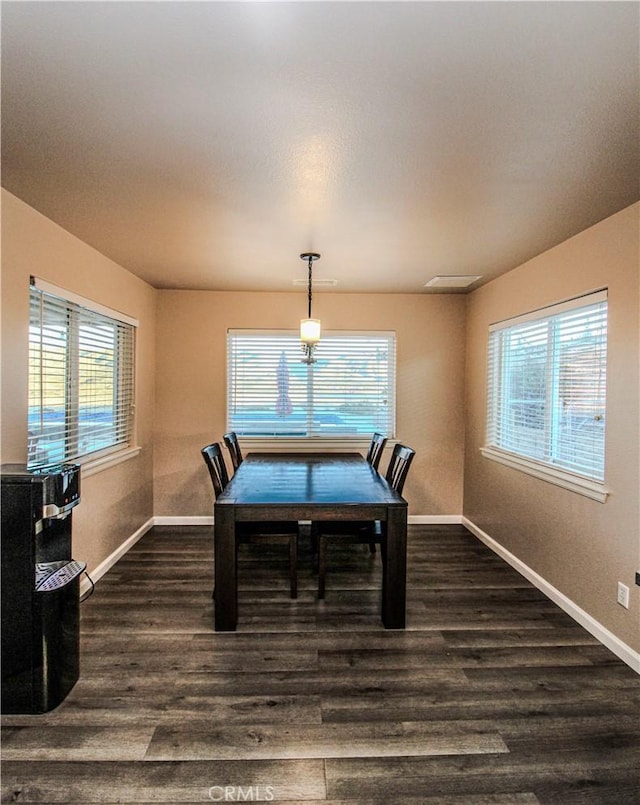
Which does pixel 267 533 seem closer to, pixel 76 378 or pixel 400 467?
pixel 400 467

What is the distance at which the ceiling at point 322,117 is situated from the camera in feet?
3.79

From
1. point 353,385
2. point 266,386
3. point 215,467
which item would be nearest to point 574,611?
point 215,467

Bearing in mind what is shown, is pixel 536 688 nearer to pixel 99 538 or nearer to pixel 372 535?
pixel 372 535

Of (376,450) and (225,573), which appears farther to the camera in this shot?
(376,450)

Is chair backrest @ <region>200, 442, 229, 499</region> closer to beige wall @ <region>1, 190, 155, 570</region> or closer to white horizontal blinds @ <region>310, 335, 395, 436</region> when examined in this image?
beige wall @ <region>1, 190, 155, 570</region>

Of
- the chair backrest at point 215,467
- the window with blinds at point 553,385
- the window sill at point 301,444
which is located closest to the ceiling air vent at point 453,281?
the window with blinds at point 553,385

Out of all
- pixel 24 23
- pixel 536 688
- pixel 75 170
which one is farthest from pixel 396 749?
pixel 75 170

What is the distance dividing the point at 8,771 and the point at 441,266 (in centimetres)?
381

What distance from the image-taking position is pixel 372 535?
2.99 meters

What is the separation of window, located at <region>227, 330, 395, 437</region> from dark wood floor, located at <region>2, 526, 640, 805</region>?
187cm

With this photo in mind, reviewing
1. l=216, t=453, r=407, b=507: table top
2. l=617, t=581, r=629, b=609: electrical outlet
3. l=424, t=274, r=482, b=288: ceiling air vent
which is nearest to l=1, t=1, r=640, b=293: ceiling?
l=424, t=274, r=482, b=288: ceiling air vent

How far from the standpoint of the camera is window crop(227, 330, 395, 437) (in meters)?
4.41

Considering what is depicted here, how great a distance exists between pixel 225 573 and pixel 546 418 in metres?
2.55

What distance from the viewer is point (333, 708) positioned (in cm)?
A: 190
